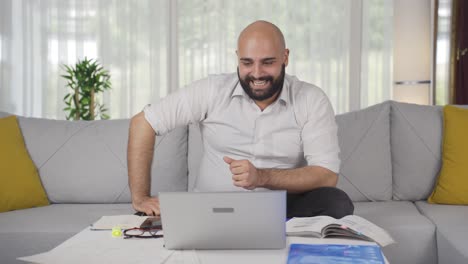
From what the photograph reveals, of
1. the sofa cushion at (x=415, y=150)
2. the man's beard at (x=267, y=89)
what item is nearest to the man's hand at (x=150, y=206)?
the man's beard at (x=267, y=89)

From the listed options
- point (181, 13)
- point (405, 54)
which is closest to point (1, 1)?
→ point (181, 13)

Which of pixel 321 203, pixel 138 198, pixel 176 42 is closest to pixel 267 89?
pixel 321 203

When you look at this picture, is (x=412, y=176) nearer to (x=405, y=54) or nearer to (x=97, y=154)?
(x=97, y=154)

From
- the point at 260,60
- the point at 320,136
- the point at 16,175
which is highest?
the point at 260,60

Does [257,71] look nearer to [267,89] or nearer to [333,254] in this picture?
[267,89]

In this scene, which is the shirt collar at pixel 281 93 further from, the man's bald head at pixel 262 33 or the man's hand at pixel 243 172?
the man's hand at pixel 243 172

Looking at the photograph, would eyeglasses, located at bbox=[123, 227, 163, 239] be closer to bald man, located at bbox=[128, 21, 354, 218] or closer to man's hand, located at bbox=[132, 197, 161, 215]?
man's hand, located at bbox=[132, 197, 161, 215]

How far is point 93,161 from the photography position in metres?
3.01

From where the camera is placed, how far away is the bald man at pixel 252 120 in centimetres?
245

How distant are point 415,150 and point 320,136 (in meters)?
0.74

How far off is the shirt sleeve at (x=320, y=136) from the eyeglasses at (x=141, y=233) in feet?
2.64

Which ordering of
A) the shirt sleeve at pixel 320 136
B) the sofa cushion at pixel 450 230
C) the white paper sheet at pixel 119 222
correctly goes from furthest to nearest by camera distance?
1. the shirt sleeve at pixel 320 136
2. the sofa cushion at pixel 450 230
3. the white paper sheet at pixel 119 222

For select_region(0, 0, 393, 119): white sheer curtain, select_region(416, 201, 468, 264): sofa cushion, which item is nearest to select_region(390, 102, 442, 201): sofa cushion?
select_region(416, 201, 468, 264): sofa cushion

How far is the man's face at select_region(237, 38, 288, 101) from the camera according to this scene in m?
2.45
